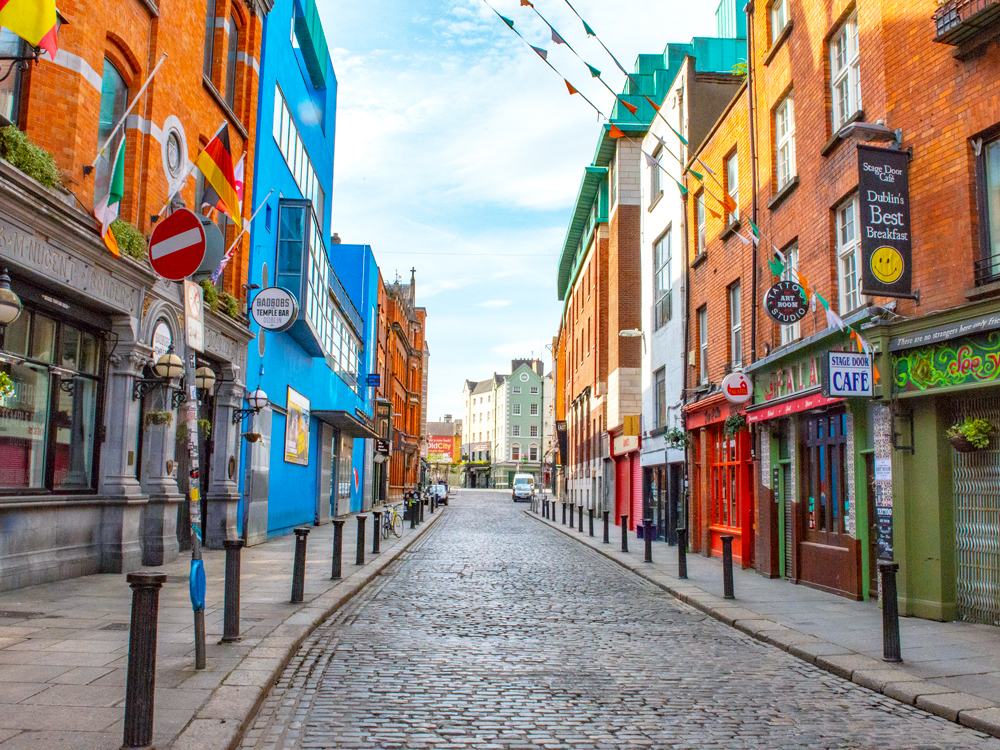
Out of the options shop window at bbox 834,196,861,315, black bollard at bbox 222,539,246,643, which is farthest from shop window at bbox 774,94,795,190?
black bollard at bbox 222,539,246,643

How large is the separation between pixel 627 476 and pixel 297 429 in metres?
12.3

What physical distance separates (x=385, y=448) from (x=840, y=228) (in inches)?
936

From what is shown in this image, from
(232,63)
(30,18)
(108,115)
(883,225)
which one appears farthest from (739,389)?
(232,63)

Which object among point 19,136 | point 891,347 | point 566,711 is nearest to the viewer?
point 566,711

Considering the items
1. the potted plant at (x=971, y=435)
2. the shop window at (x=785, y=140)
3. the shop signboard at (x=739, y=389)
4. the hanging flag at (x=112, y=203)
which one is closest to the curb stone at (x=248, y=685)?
the hanging flag at (x=112, y=203)

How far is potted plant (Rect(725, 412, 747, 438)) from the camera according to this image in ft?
54.2

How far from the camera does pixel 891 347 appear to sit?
429 inches

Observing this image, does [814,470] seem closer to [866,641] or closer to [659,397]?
[866,641]

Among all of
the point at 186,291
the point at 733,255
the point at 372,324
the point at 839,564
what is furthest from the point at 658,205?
the point at 372,324

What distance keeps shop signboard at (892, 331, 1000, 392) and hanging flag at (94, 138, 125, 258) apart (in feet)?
33.8

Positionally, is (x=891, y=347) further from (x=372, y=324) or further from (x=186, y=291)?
(x=372, y=324)

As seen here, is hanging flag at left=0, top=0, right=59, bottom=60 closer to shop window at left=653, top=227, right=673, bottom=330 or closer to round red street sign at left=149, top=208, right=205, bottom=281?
round red street sign at left=149, top=208, right=205, bottom=281

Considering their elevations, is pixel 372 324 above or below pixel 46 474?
above

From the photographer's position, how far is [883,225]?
10555 mm
